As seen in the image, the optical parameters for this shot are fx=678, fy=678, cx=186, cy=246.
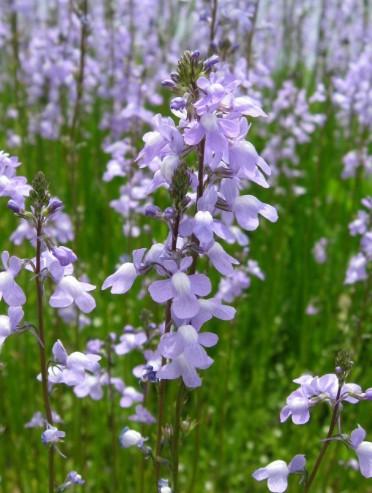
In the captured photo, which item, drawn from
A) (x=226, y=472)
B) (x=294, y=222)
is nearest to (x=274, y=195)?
(x=294, y=222)

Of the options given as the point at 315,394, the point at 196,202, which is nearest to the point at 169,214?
the point at 196,202

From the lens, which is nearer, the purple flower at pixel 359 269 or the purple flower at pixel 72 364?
the purple flower at pixel 72 364

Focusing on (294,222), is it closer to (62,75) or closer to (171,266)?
(62,75)

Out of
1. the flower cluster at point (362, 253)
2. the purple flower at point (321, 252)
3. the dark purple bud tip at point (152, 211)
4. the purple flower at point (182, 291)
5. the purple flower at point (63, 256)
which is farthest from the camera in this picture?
the purple flower at point (321, 252)

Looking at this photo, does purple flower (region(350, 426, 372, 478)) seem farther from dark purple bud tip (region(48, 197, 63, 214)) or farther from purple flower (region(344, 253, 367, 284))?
purple flower (region(344, 253, 367, 284))

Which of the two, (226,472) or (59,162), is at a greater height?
(59,162)

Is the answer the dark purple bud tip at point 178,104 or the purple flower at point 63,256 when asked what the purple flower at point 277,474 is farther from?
the dark purple bud tip at point 178,104

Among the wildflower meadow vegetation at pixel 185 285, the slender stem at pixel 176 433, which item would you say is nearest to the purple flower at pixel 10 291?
the wildflower meadow vegetation at pixel 185 285
